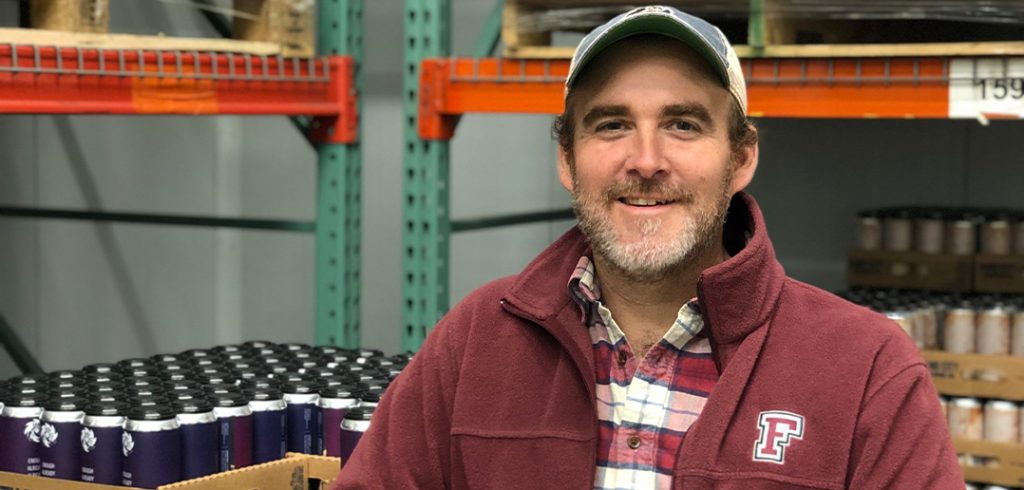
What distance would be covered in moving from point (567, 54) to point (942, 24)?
121 centimetres

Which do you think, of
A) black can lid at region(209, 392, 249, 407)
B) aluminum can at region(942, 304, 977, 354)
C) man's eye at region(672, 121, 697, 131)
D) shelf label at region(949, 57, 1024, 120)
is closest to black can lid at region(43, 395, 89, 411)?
black can lid at region(209, 392, 249, 407)

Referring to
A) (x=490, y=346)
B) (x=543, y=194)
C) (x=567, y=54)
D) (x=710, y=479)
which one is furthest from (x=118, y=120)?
(x=710, y=479)

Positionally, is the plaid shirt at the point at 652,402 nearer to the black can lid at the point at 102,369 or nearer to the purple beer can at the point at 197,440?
the purple beer can at the point at 197,440

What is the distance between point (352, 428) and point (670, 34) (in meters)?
1.04

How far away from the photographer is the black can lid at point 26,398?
287 centimetres

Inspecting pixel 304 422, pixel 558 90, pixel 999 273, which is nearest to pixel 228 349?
pixel 304 422

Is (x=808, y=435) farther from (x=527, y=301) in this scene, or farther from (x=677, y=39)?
(x=677, y=39)

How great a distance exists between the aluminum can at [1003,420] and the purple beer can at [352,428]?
2241 mm

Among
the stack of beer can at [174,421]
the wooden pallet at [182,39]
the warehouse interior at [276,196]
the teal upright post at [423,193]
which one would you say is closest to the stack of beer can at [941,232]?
the warehouse interior at [276,196]

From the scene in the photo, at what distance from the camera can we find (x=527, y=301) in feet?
7.57

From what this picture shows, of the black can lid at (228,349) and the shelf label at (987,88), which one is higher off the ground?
the shelf label at (987,88)

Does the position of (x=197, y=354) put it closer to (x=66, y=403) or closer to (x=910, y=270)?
(x=66, y=403)

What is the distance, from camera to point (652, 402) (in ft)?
7.23

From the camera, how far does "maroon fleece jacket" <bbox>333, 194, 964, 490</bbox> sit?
2.04 metres
